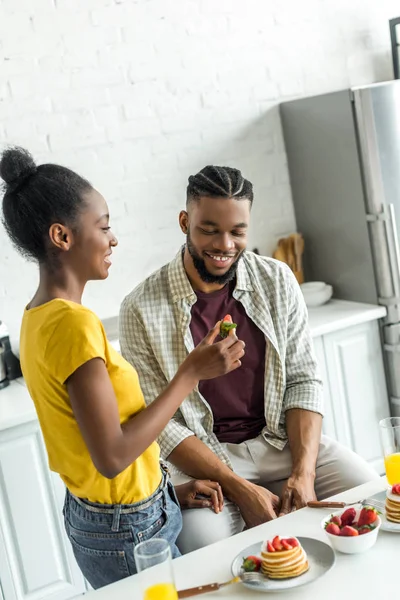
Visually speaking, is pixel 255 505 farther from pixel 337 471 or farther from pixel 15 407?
pixel 15 407

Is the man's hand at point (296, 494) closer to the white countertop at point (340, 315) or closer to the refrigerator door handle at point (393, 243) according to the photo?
the white countertop at point (340, 315)

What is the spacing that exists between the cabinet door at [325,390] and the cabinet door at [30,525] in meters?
1.11

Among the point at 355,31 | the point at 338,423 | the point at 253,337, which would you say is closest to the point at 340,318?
the point at 338,423

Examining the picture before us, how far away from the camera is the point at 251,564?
1535mm

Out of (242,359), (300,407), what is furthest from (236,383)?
(300,407)

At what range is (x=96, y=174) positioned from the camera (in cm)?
338

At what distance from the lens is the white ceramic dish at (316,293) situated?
3582mm

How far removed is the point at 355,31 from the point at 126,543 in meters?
2.97

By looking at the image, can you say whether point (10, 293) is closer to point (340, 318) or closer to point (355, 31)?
point (340, 318)

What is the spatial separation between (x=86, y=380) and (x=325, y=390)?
74.4 inches

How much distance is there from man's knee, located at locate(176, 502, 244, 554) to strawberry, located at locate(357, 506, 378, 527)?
1.98 ft

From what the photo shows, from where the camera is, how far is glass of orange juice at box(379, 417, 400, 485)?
1.76 metres

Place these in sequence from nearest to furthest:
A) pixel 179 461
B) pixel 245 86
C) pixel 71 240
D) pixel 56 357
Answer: pixel 56 357
pixel 71 240
pixel 179 461
pixel 245 86

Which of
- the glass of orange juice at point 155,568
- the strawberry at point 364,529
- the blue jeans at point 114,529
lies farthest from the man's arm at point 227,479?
the glass of orange juice at point 155,568
